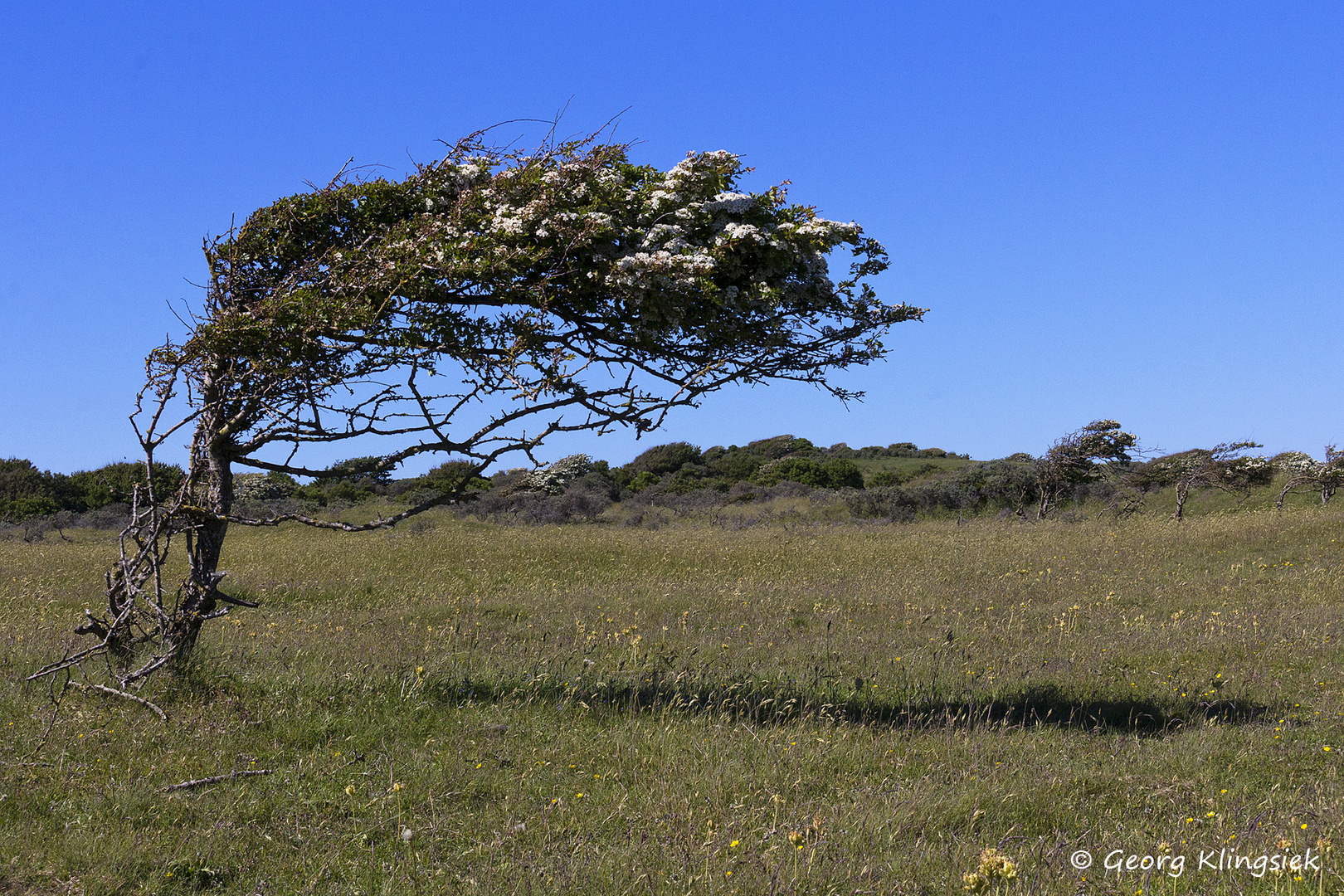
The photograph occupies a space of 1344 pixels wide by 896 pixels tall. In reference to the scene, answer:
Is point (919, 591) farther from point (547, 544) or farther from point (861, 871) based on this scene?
point (861, 871)

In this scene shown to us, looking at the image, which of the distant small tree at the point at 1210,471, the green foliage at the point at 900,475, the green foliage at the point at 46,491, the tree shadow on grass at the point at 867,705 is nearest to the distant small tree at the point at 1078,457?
the distant small tree at the point at 1210,471

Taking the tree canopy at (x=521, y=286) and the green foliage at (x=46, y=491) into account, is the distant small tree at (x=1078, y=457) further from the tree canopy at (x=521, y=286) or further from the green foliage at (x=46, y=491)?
the green foliage at (x=46, y=491)

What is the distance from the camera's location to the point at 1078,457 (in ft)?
110

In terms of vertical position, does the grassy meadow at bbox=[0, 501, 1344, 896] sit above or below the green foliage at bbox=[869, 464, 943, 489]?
below

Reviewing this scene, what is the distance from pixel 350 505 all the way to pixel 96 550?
1905 cm

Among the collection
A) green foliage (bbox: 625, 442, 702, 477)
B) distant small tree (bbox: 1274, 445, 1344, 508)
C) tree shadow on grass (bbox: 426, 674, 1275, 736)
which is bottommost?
tree shadow on grass (bbox: 426, 674, 1275, 736)

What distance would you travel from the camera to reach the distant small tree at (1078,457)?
33344 millimetres

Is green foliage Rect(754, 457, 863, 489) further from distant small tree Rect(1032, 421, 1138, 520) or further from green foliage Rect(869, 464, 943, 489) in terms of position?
distant small tree Rect(1032, 421, 1138, 520)

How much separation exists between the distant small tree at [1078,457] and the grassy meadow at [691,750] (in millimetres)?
20632

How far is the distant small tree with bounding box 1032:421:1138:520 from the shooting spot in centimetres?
3334

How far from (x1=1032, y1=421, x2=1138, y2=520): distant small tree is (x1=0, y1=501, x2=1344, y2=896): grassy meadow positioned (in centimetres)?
2063

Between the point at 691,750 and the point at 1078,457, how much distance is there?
31.2 m

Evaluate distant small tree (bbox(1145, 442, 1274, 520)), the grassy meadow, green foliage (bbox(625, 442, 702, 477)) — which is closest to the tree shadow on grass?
the grassy meadow

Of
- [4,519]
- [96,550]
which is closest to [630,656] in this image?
[96,550]
